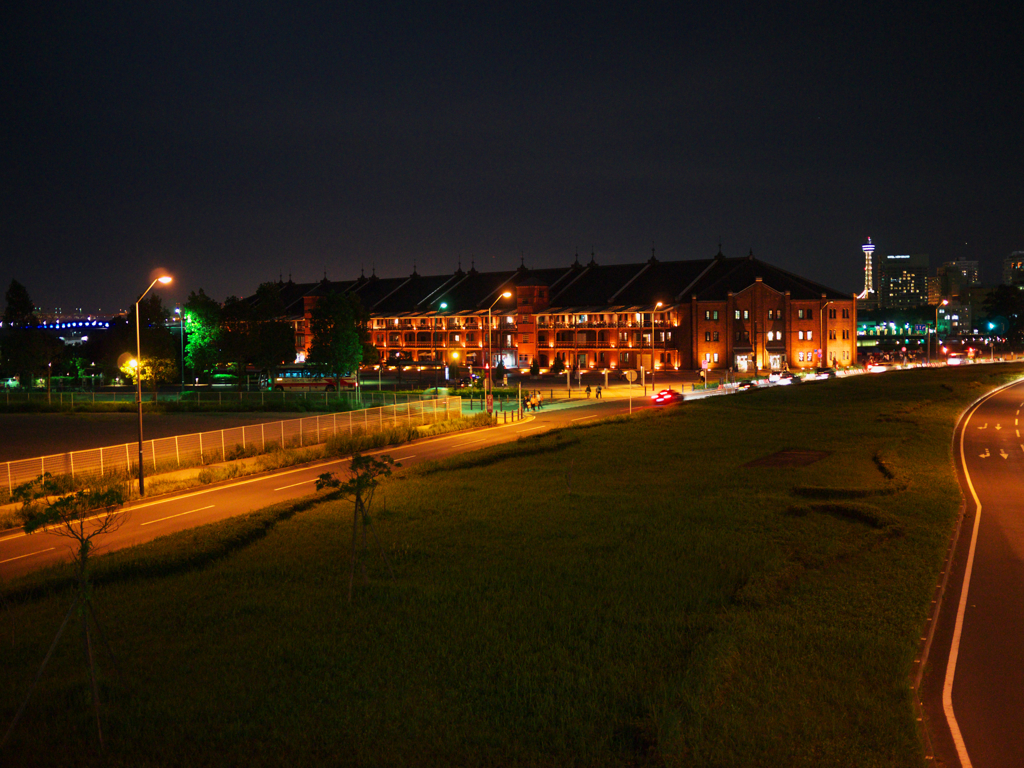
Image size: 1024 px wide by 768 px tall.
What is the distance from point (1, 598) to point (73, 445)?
30.5m

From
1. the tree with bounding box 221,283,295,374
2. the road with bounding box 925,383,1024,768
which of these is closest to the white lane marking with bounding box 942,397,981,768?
the road with bounding box 925,383,1024,768

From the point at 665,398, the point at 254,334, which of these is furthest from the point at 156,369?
the point at 665,398

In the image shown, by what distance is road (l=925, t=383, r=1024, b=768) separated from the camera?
9633 millimetres

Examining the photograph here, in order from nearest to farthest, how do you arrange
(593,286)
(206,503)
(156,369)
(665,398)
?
(206,503) → (665,398) → (156,369) → (593,286)

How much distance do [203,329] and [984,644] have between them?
71705 millimetres

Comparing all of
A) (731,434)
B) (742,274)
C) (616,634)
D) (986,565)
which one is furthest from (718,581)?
(742,274)

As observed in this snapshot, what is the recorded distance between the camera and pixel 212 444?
117 feet

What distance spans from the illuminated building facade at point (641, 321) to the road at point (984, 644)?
3109 inches

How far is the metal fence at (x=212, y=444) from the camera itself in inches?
1124

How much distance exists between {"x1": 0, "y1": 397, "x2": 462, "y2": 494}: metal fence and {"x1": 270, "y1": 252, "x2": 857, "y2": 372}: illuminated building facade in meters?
58.4

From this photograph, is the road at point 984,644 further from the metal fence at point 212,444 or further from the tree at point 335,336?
the tree at point 335,336

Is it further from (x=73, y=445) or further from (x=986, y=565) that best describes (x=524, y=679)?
(x=73, y=445)

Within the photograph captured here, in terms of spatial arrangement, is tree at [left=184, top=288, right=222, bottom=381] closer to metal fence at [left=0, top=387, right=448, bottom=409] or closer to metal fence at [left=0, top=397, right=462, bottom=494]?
metal fence at [left=0, top=387, right=448, bottom=409]

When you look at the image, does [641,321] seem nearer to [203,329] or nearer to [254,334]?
[254,334]
